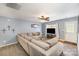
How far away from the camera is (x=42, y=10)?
1852mm

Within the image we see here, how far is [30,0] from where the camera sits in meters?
1.81

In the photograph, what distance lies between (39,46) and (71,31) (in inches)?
28.1

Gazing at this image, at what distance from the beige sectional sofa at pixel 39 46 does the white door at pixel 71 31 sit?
0.71 ft

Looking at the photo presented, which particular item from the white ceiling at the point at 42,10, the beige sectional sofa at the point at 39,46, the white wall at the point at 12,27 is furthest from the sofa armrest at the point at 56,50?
the white ceiling at the point at 42,10

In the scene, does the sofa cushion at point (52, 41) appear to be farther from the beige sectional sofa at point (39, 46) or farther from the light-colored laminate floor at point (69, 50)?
the light-colored laminate floor at point (69, 50)

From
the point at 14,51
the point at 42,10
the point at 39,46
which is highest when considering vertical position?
the point at 42,10

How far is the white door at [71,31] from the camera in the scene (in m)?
1.84

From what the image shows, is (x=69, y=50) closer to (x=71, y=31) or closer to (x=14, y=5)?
(x=71, y=31)

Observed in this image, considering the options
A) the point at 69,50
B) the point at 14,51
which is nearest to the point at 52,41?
the point at 69,50

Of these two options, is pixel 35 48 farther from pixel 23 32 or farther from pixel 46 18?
pixel 46 18

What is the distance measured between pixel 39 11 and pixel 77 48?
1.05m

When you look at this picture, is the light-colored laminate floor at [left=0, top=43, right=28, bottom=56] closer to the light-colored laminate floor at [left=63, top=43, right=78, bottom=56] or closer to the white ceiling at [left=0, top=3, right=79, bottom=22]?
the white ceiling at [left=0, top=3, right=79, bottom=22]

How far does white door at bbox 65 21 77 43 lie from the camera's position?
1.84 metres

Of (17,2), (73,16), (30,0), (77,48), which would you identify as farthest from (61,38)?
(17,2)
